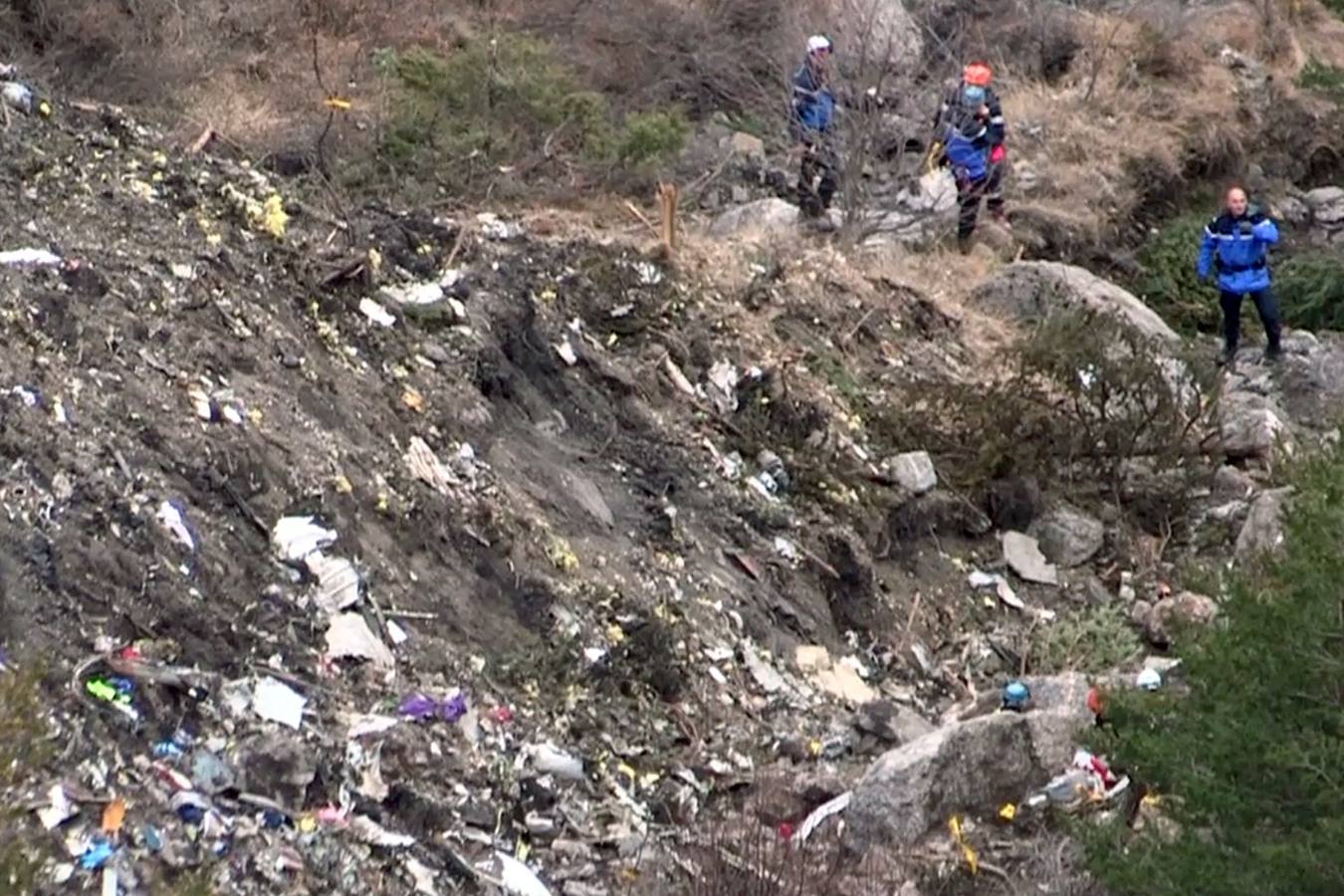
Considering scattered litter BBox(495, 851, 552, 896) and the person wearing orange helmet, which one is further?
the person wearing orange helmet

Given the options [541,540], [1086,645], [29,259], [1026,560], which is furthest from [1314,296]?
[29,259]

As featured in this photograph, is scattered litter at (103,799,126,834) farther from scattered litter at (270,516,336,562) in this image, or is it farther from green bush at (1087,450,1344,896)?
green bush at (1087,450,1344,896)

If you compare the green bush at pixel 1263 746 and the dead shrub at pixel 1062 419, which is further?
the dead shrub at pixel 1062 419

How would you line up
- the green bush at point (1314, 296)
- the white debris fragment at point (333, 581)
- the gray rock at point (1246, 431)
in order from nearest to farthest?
the white debris fragment at point (333, 581) < the gray rock at point (1246, 431) < the green bush at point (1314, 296)

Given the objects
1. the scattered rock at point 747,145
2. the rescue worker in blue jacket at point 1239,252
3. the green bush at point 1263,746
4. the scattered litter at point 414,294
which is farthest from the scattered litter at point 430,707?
the scattered rock at point 747,145

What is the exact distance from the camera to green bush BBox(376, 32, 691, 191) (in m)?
11.2

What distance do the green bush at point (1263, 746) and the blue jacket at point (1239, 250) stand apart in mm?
7503

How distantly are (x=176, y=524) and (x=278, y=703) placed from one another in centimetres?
78

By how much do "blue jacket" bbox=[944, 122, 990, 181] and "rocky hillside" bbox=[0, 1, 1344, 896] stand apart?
1.96 metres

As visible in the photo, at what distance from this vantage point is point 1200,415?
9914mm

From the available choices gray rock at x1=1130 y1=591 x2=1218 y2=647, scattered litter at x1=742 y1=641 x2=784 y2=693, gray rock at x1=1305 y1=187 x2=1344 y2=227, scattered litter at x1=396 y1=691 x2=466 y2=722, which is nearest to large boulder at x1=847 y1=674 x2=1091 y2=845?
scattered litter at x1=742 y1=641 x2=784 y2=693

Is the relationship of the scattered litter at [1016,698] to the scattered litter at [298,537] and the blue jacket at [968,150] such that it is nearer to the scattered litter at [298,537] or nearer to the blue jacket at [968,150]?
the scattered litter at [298,537]

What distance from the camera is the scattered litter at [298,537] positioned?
605 centimetres

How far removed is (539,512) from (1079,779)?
245cm
